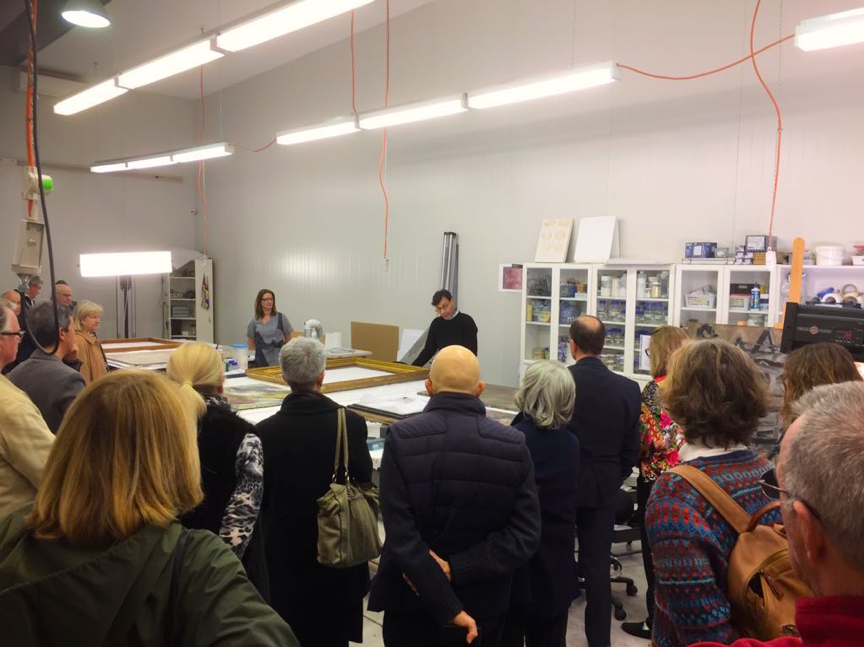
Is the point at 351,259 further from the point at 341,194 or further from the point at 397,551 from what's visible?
the point at 397,551

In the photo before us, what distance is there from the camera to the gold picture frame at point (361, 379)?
4.82 m

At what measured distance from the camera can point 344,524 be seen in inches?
93.4

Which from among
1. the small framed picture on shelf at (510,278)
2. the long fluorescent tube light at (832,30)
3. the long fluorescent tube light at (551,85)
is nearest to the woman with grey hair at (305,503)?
the long fluorescent tube light at (551,85)

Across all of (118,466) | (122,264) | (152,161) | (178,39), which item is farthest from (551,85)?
(178,39)

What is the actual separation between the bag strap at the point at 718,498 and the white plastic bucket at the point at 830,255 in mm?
4213

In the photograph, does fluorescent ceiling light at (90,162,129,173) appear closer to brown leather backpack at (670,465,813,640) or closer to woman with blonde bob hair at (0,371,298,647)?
woman with blonde bob hair at (0,371,298,647)

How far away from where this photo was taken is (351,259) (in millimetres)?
9258

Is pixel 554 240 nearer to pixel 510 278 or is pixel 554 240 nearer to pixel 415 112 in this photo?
pixel 510 278

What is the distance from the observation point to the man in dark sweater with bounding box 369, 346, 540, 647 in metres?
2.07

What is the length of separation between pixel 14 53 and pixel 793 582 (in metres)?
10.7

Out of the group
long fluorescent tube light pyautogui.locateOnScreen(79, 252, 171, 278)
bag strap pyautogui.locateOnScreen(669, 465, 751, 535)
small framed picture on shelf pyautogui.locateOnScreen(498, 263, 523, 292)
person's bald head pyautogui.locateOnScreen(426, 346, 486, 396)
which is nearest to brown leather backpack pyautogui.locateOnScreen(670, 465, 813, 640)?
bag strap pyautogui.locateOnScreen(669, 465, 751, 535)

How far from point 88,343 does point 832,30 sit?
535cm

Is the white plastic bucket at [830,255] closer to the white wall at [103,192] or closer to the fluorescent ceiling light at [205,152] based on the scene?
the fluorescent ceiling light at [205,152]

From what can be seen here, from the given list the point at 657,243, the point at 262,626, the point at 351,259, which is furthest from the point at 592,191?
the point at 262,626
